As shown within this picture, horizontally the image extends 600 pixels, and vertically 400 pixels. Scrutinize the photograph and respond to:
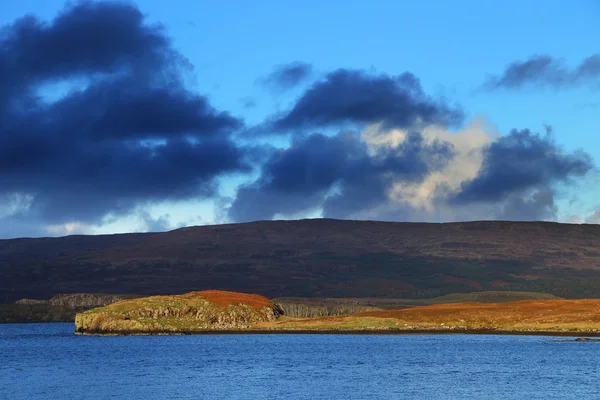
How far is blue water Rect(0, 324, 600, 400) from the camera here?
3258 inches

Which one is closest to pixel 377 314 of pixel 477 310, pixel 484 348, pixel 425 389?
pixel 477 310

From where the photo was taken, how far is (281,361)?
377 feet

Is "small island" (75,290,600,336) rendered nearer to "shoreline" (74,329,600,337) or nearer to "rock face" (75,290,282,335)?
"rock face" (75,290,282,335)

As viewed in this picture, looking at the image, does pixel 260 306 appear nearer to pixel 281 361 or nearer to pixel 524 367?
pixel 281 361

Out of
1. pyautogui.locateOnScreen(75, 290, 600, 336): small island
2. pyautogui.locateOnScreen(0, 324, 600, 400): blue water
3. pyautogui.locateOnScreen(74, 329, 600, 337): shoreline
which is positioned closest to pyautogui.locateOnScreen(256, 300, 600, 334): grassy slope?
pyautogui.locateOnScreen(75, 290, 600, 336): small island

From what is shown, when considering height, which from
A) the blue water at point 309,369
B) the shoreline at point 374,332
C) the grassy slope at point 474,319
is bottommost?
the blue water at point 309,369

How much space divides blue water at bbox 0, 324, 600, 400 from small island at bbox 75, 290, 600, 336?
965 cm

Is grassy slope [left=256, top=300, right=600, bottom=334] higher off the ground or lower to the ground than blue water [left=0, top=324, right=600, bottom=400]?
higher

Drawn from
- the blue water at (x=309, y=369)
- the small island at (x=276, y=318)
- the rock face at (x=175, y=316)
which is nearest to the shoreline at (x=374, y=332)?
the small island at (x=276, y=318)

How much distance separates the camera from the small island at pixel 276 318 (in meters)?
164

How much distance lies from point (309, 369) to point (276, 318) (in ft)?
249

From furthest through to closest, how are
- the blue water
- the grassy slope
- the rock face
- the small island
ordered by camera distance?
the rock face < the small island < the grassy slope < the blue water

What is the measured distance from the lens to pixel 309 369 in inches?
4080

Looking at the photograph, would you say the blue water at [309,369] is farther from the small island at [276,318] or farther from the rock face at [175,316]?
the rock face at [175,316]
